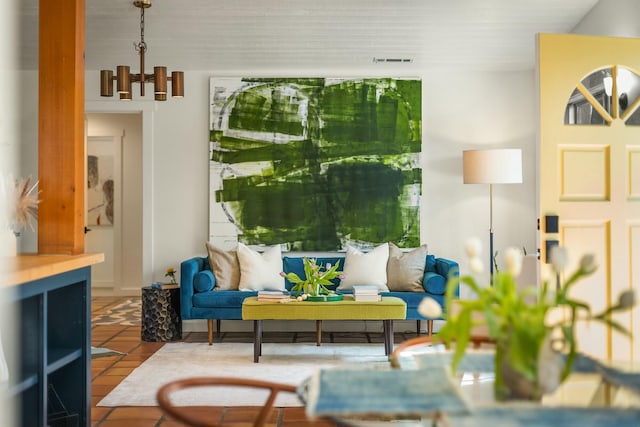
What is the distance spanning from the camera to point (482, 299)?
1.71 meters

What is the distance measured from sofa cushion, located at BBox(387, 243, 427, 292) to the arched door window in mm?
2788

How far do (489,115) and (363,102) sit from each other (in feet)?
4.17

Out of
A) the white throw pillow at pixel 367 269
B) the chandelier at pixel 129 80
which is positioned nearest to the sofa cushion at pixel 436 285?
the white throw pillow at pixel 367 269

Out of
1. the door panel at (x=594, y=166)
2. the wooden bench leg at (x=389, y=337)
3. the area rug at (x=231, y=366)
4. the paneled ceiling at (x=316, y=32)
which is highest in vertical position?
the paneled ceiling at (x=316, y=32)

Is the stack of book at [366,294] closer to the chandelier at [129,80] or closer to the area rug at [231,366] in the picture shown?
the area rug at [231,366]

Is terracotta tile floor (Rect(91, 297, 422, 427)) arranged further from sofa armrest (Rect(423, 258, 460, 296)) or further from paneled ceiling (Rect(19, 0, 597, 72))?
paneled ceiling (Rect(19, 0, 597, 72))

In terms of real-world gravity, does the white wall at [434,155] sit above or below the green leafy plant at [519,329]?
above

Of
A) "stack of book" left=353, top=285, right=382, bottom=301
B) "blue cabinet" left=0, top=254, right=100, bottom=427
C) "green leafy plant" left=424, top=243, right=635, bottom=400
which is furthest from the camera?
"stack of book" left=353, top=285, right=382, bottom=301

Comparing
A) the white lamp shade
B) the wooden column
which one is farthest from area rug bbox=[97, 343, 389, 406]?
the white lamp shade

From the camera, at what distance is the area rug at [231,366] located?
Result: 4.25 meters

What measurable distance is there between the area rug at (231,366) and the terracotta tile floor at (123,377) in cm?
10

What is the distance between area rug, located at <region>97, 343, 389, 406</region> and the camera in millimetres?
4250

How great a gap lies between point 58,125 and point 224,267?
10.2 ft

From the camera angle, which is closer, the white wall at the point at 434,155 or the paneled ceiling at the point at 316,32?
the paneled ceiling at the point at 316,32
